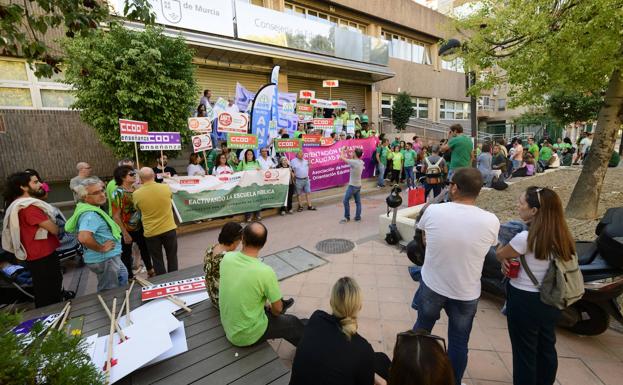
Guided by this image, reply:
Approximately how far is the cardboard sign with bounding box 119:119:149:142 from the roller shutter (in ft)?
31.4

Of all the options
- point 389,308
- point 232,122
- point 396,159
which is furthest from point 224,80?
point 389,308

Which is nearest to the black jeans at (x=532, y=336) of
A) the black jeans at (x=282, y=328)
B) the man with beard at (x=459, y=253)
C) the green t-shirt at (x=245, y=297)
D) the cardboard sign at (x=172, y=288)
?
the man with beard at (x=459, y=253)

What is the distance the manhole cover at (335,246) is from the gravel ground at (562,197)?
2.87 metres

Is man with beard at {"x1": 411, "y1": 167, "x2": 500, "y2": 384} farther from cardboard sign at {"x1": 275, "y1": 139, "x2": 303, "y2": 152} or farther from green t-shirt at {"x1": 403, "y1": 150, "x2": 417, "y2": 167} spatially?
green t-shirt at {"x1": 403, "y1": 150, "x2": 417, "y2": 167}

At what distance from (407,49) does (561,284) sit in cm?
2167

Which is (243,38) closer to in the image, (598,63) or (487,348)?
(598,63)

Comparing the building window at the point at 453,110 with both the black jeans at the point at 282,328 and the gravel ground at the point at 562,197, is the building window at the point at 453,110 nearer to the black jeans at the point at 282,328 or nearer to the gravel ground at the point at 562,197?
the gravel ground at the point at 562,197

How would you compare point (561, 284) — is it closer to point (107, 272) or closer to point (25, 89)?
point (107, 272)

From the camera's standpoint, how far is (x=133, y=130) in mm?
5832

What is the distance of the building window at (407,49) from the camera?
757 inches


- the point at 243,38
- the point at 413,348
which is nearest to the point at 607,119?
the point at 413,348

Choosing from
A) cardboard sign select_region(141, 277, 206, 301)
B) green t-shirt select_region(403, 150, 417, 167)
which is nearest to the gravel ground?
green t-shirt select_region(403, 150, 417, 167)

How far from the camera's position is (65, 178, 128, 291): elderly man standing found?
3.12 m

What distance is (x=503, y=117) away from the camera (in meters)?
36.0
